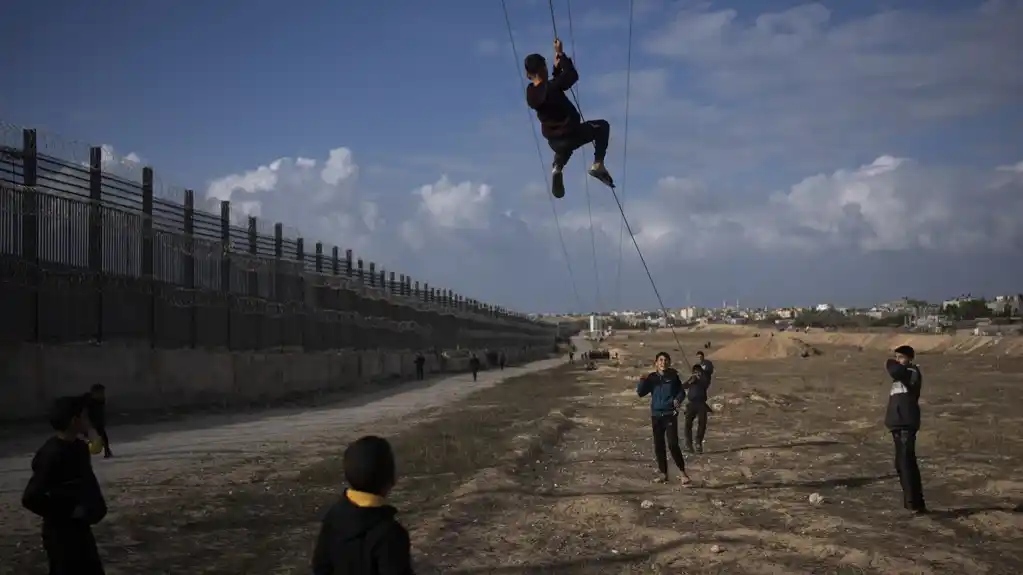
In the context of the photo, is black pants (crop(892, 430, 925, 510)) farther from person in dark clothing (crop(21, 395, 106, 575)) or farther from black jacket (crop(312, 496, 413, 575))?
person in dark clothing (crop(21, 395, 106, 575))

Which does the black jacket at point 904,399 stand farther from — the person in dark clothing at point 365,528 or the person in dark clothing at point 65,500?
the person in dark clothing at point 65,500

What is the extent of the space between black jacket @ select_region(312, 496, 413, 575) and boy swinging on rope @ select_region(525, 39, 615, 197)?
504cm

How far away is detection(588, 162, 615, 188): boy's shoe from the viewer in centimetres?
885

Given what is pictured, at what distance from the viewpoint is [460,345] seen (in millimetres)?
82625

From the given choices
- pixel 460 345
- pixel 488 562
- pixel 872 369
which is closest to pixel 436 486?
pixel 488 562

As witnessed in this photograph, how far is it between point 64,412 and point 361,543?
2.80 metres

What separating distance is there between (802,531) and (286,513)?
20.2 feet

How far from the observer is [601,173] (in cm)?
891

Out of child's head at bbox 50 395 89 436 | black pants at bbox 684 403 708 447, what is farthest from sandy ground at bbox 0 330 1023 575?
child's head at bbox 50 395 89 436

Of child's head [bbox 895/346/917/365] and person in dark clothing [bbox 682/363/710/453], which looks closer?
child's head [bbox 895/346/917/365]

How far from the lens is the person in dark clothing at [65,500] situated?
16.7 feet

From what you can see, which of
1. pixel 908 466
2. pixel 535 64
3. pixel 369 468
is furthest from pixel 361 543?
pixel 908 466

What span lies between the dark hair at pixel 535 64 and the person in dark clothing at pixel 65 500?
462cm

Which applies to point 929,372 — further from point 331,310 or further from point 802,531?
point 802,531
